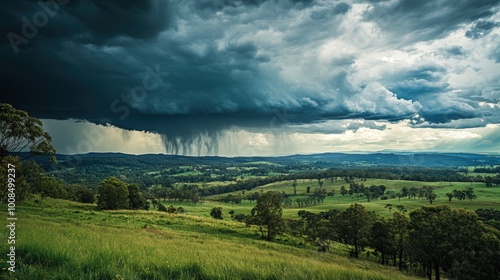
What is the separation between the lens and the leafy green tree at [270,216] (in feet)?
213

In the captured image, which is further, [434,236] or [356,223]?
[356,223]

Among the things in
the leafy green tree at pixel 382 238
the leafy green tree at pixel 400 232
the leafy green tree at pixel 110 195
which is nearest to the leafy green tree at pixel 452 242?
the leafy green tree at pixel 400 232

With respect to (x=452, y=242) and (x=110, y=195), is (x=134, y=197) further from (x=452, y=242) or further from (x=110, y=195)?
(x=452, y=242)

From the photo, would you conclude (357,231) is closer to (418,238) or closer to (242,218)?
(418,238)

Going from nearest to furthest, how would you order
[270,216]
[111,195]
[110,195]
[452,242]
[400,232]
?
1. [452,242]
2. [400,232]
3. [270,216]
4. [110,195]
5. [111,195]

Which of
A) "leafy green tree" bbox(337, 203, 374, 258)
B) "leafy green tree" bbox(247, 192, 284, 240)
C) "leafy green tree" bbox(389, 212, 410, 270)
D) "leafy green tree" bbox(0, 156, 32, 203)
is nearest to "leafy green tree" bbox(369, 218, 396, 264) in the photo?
"leafy green tree" bbox(389, 212, 410, 270)

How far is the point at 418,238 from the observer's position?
49.8 meters

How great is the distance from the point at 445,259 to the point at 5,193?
69.1m

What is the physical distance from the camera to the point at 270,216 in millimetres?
65500

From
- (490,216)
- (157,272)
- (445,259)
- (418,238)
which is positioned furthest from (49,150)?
(490,216)

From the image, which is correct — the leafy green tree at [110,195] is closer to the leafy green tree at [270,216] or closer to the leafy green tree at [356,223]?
the leafy green tree at [270,216]

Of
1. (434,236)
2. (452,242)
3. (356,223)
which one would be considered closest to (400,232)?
(356,223)

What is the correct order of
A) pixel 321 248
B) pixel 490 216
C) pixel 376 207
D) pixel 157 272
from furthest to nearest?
1. pixel 376 207
2. pixel 490 216
3. pixel 321 248
4. pixel 157 272

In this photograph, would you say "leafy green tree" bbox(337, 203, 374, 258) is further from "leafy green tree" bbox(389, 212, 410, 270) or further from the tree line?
"leafy green tree" bbox(389, 212, 410, 270)
